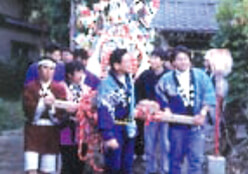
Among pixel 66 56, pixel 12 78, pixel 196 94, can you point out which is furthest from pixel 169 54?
pixel 12 78

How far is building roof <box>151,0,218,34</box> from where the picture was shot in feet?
46.6

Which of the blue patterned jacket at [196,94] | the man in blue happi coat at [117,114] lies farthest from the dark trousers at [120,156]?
the blue patterned jacket at [196,94]

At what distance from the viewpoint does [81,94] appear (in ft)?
22.3

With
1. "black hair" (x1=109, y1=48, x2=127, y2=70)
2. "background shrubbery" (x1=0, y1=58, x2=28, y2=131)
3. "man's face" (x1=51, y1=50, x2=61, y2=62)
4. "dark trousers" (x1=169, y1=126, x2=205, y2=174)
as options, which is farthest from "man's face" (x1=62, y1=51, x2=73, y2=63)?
"background shrubbery" (x1=0, y1=58, x2=28, y2=131)

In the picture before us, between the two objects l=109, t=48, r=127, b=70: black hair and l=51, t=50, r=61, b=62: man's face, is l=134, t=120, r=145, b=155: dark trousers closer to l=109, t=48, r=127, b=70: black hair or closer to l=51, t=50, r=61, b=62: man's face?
l=51, t=50, r=61, b=62: man's face

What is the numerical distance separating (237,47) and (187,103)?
2774 mm

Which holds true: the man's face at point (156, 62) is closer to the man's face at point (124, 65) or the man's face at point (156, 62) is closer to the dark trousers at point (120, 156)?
the man's face at point (124, 65)

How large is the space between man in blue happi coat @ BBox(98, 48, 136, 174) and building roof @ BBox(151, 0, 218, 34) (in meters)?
7.93

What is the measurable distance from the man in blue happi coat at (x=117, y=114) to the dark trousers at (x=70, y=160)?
3.46ft

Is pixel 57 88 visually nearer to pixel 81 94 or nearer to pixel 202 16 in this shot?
pixel 81 94

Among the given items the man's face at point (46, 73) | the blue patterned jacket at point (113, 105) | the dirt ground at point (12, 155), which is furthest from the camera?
the dirt ground at point (12, 155)

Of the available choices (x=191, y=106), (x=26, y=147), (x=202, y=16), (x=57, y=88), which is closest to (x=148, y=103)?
(x=191, y=106)

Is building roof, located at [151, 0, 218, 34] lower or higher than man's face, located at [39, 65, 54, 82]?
higher

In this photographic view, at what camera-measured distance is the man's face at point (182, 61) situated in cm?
621
